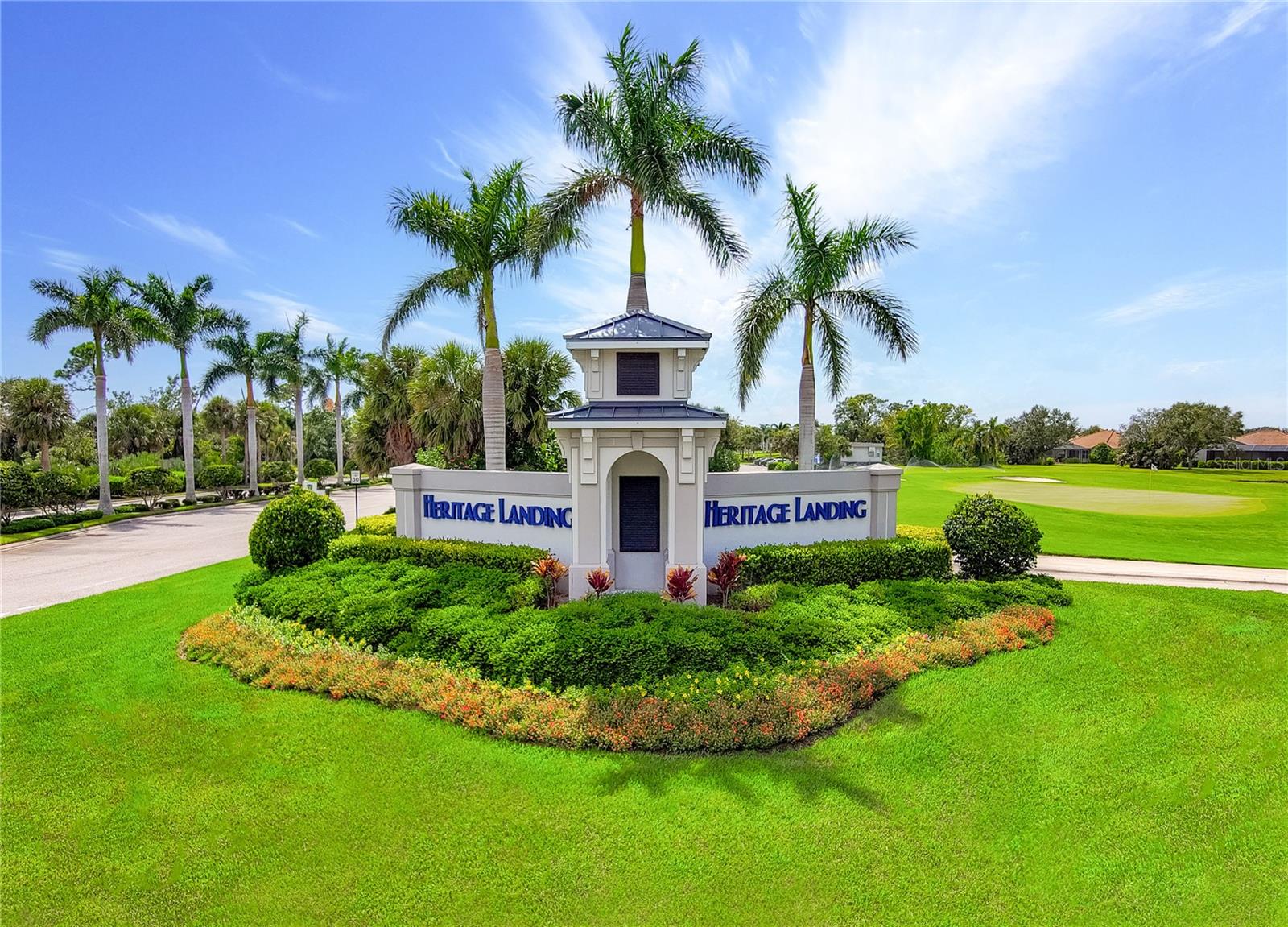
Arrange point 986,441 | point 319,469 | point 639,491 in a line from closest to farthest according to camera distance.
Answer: point 639,491 < point 319,469 < point 986,441

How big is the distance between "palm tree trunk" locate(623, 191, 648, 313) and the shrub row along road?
637 inches

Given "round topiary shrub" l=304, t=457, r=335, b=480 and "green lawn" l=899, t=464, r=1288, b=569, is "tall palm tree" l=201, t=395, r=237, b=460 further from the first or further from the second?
"green lawn" l=899, t=464, r=1288, b=569

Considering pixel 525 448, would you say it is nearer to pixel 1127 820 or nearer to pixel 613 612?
pixel 613 612

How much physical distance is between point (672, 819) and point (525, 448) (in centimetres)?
1959

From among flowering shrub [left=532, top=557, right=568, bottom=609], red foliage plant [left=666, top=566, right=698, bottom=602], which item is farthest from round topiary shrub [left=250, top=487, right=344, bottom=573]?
red foliage plant [left=666, top=566, right=698, bottom=602]

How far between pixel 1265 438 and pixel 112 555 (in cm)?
12346

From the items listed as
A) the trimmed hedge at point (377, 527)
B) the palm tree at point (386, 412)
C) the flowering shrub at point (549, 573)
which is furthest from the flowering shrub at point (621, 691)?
the palm tree at point (386, 412)

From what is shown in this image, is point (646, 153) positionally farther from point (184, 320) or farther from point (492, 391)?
point (184, 320)

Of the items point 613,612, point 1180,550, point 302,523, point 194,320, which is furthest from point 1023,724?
point 194,320

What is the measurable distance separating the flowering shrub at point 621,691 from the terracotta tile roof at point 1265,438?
99.8m

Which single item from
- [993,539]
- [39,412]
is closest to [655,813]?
[993,539]

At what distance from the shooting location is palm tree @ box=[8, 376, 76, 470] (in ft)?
130

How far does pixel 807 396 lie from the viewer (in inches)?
691

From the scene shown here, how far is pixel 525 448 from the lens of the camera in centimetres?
2422
